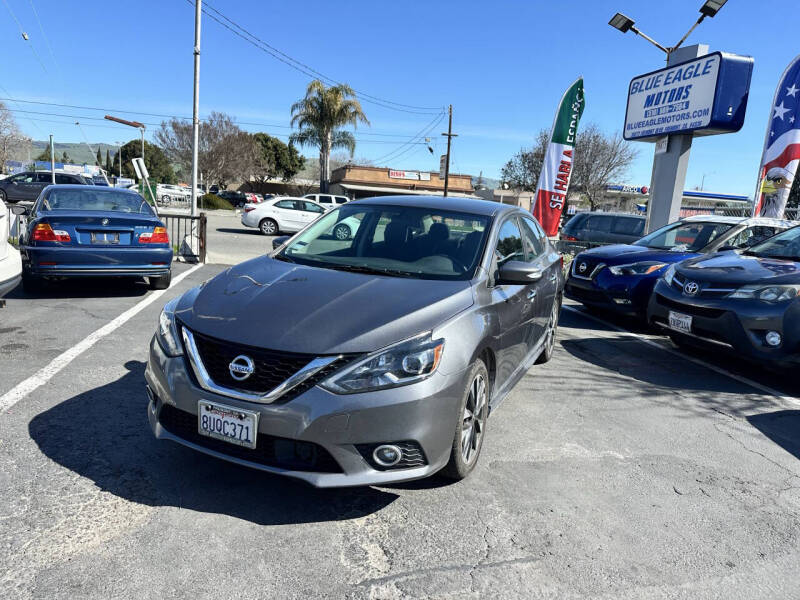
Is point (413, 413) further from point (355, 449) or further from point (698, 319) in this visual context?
point (698, 319)

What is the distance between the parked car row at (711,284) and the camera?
5.30m

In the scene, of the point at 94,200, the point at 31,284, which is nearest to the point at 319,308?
the point at 31,284

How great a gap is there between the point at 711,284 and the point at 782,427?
5.60ft

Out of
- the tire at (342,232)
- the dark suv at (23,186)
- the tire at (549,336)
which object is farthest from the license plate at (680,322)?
the dark suv at (23,186)

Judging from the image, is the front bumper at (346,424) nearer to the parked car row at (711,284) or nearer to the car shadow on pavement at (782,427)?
the car shadow on pavement at (782,427)

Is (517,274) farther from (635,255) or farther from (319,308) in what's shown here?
(635,255)

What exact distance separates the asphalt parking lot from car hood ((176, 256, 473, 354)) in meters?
0.88

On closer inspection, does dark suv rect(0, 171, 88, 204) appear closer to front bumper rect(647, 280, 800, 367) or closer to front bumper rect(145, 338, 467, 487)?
front bumper rect(647, 280, 800, 367)

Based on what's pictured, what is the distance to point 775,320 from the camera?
17.2 feet

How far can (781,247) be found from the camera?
21.2 feet

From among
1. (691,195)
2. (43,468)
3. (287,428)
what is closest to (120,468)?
(43,468)

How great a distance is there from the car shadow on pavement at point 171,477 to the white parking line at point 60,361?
0.42m

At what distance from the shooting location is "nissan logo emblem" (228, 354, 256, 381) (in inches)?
106

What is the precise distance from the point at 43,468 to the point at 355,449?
180 cm
